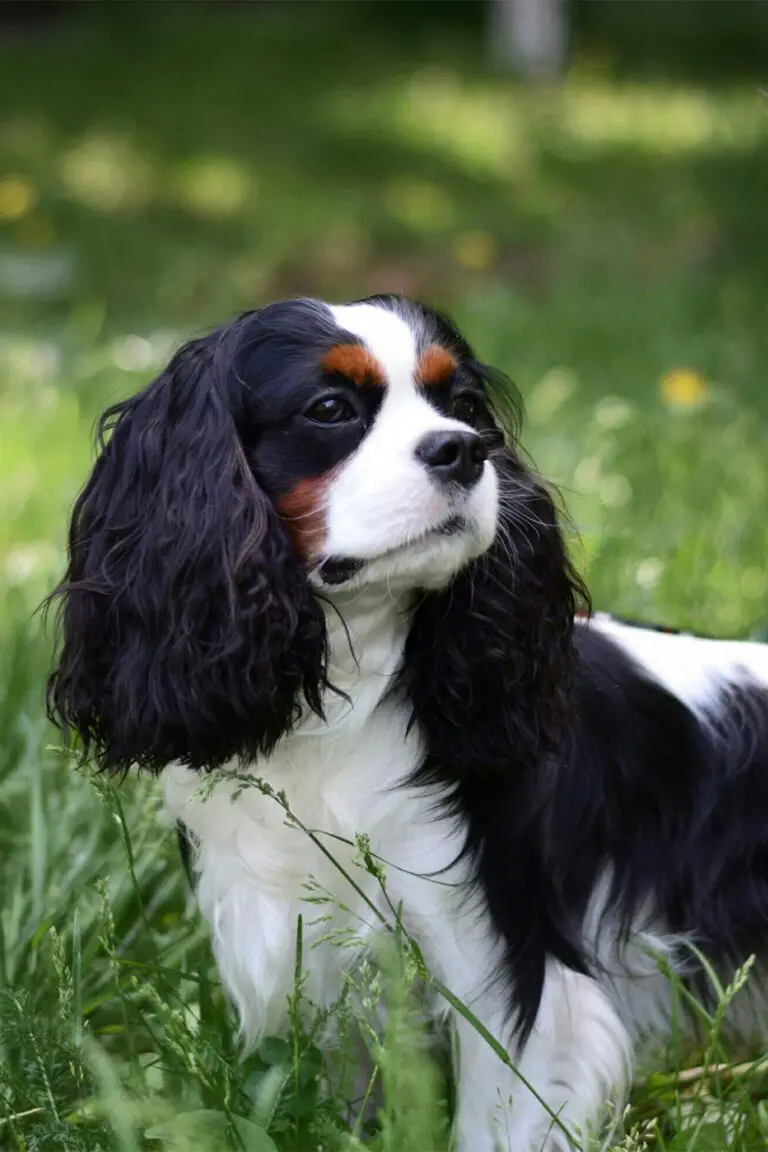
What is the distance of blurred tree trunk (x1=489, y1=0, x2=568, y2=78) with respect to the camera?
40.0ft

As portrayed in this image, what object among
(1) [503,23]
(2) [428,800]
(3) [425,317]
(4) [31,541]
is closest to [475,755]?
(2) [428,800]

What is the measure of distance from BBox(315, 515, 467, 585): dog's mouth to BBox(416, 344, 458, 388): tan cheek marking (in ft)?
0.79

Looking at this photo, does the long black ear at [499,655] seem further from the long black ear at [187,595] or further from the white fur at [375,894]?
the long black ear at [187,595]

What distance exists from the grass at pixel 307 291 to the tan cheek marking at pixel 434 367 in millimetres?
732

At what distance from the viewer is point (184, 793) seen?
226cm

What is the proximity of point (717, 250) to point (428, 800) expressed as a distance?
21.5 feet

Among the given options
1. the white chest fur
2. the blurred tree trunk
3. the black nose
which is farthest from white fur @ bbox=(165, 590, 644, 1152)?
the blurred tree trunk

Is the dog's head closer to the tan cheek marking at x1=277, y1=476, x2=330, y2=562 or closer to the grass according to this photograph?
the tan cheek marking at x1=277, y1=476, x2=330, y2=562

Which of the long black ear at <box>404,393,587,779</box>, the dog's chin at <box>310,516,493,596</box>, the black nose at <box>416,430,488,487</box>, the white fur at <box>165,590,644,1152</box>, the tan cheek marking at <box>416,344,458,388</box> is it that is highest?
the tan cheek marking at <box>416,344,458,388</box>

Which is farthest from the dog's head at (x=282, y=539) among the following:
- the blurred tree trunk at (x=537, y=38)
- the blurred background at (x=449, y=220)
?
the blurred tree trunk at (x=537, y=38)

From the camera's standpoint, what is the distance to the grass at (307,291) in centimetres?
199

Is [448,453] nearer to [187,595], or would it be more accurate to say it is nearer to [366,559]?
[366,559]

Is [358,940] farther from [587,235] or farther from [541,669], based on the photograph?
[587,235]

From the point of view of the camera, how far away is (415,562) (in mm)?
1920
